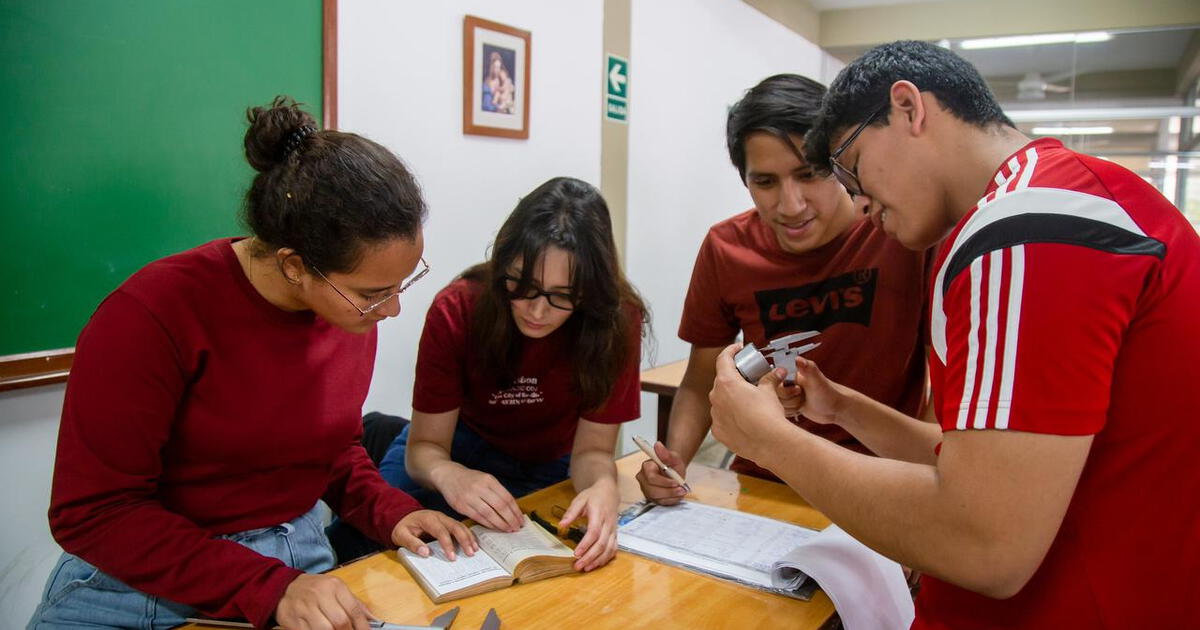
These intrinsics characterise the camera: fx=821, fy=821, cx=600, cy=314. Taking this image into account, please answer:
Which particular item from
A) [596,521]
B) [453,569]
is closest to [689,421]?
[596,521]

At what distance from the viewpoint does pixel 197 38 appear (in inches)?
81.5

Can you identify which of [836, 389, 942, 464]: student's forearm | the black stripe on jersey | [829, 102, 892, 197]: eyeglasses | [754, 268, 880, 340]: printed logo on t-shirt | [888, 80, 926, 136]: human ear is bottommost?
[836, 389, 942, 464]: student's forearm

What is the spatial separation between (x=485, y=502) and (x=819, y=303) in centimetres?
85

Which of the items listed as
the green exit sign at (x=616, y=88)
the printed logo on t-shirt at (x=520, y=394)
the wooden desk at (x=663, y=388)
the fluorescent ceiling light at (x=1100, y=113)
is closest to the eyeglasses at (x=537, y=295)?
the printed logo on t-shirt at (x=520, y=394)

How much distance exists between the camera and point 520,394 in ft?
6.36

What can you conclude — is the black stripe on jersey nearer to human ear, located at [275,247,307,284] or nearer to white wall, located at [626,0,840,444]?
human ear, located at [275,247,307,284]

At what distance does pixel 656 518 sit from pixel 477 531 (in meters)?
0.36

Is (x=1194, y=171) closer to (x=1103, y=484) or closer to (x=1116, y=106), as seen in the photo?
(x=1116, y=106)

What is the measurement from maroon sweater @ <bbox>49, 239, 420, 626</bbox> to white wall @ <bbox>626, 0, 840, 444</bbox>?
2610mm

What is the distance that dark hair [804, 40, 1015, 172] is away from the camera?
1030mm

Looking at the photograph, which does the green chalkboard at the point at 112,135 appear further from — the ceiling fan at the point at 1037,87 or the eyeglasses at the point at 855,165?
the ceiling fan at the point at 1037,87

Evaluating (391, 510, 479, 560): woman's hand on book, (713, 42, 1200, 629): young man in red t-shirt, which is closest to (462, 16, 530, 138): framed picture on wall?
(391, 510, 479, 560): woman's hand on book

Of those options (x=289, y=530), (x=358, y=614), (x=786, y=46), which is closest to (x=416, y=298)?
(x=289, y=530)

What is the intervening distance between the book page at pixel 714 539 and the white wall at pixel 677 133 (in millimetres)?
2440
